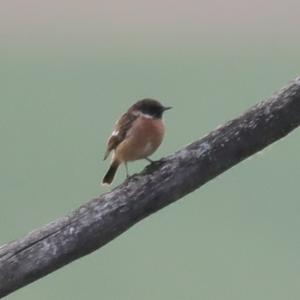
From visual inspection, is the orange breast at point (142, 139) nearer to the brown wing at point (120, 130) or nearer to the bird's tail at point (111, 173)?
the brown wing at point (120, 130)

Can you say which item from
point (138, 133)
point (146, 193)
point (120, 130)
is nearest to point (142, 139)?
point (138, 133)

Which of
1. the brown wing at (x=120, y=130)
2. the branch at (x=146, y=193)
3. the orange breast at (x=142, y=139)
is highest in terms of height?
the brown wing at (x=120, y=130)

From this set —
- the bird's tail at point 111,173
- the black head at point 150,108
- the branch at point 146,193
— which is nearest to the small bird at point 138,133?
the black head at point 150,108

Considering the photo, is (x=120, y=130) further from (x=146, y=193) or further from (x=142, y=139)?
(x=146, y=193)

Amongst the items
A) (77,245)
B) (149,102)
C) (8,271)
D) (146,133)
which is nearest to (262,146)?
(77,245)

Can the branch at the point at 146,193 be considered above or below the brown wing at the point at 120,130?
below

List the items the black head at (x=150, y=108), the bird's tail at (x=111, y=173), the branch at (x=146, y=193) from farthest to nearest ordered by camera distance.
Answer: the bird's tail at (x=111, y=173)
the black head at (x=150, y=108)
the branch at (x=146, y=193)

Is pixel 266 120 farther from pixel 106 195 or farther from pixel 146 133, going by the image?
pixel 146 133
